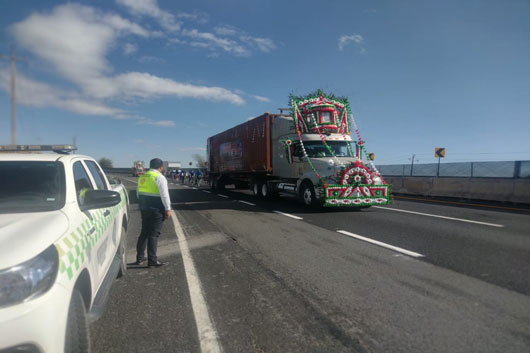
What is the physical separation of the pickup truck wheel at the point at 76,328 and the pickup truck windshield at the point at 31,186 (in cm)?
83

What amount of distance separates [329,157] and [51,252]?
405 inches

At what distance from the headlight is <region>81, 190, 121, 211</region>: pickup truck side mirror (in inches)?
36.7

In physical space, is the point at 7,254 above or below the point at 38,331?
above

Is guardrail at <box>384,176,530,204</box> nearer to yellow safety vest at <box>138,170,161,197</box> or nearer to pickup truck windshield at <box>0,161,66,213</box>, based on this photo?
yellow safety vest at <box>138,170,161,197</box>

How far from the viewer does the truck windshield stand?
1177cm

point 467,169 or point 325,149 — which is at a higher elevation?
point 325,149

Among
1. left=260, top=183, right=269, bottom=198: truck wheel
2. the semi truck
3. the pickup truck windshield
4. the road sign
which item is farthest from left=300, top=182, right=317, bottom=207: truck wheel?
the road sign

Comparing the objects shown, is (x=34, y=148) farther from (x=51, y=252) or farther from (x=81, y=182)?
(x=51, y=252)

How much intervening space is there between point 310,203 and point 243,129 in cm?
687

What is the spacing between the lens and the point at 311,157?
11852 millimetres

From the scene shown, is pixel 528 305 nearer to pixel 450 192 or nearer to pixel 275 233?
pixel 275 233

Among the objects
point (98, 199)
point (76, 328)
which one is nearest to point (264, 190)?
point (98, 199)

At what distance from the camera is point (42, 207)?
8.45 ft

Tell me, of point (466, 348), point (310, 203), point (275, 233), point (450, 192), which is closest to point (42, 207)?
point (466, 348)
